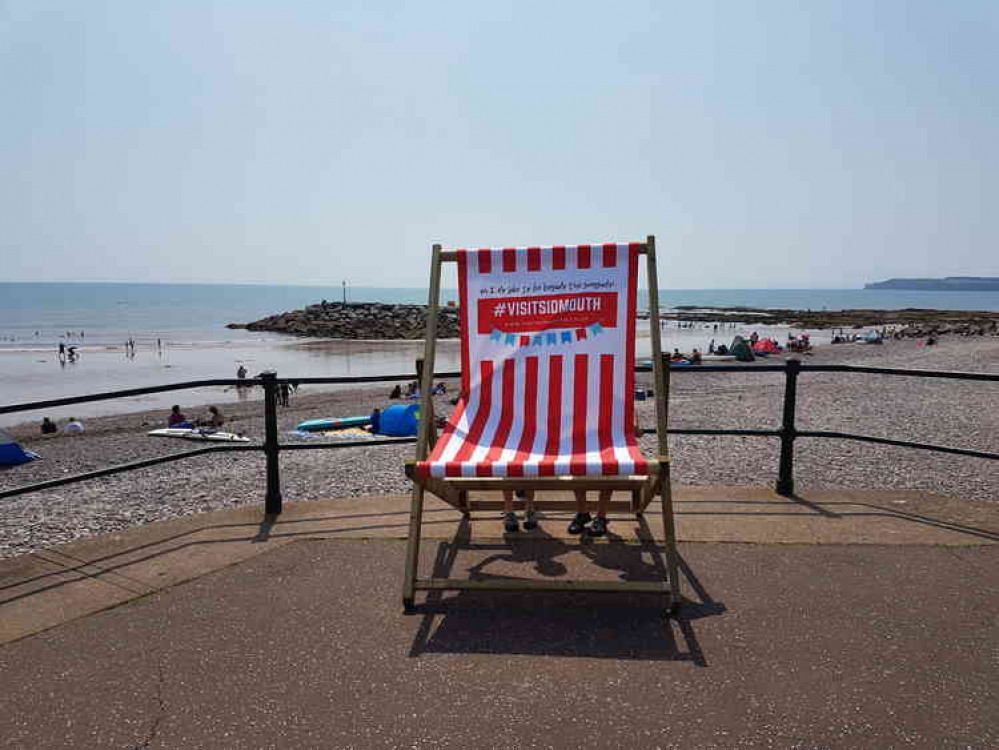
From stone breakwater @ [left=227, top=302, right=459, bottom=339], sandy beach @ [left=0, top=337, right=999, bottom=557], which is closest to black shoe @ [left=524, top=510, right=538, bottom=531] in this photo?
sandy beach @ [left=0, top=337, right=999, bottom=557]

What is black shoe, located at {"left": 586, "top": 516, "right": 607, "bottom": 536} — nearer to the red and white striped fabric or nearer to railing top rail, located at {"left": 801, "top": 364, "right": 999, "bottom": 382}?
the red and white striped fabric

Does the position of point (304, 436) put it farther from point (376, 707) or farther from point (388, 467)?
point (376, 707)

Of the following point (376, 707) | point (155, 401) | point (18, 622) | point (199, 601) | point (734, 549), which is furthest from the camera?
point (155, 401)

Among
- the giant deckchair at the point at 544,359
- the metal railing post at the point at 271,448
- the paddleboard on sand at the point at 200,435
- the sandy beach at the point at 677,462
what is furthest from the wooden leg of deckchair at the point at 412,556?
the paddleboard on sand at the point at 200,435

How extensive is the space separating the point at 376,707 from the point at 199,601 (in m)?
1.21

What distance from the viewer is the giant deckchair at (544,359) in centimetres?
332

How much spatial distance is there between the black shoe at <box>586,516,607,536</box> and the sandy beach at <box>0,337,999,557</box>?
2657 mm

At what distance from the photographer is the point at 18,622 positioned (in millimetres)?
2766

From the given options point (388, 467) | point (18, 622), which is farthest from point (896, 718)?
point (388, 467)

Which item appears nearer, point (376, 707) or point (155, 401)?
point (376, 707)

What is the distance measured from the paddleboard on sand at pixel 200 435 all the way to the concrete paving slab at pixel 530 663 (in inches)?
415

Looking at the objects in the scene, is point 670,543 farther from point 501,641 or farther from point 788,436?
point 788,436

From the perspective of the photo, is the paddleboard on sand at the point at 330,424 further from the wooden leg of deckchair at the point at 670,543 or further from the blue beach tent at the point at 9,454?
the wooden leg of deckchair at the point at 670,543

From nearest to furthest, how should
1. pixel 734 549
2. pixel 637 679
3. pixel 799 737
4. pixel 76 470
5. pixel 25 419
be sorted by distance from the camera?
1. pixel 799 737
2. pixel 637 679
3. pixel 734 549
4. pixel 76 470
5. pixel 25 419
